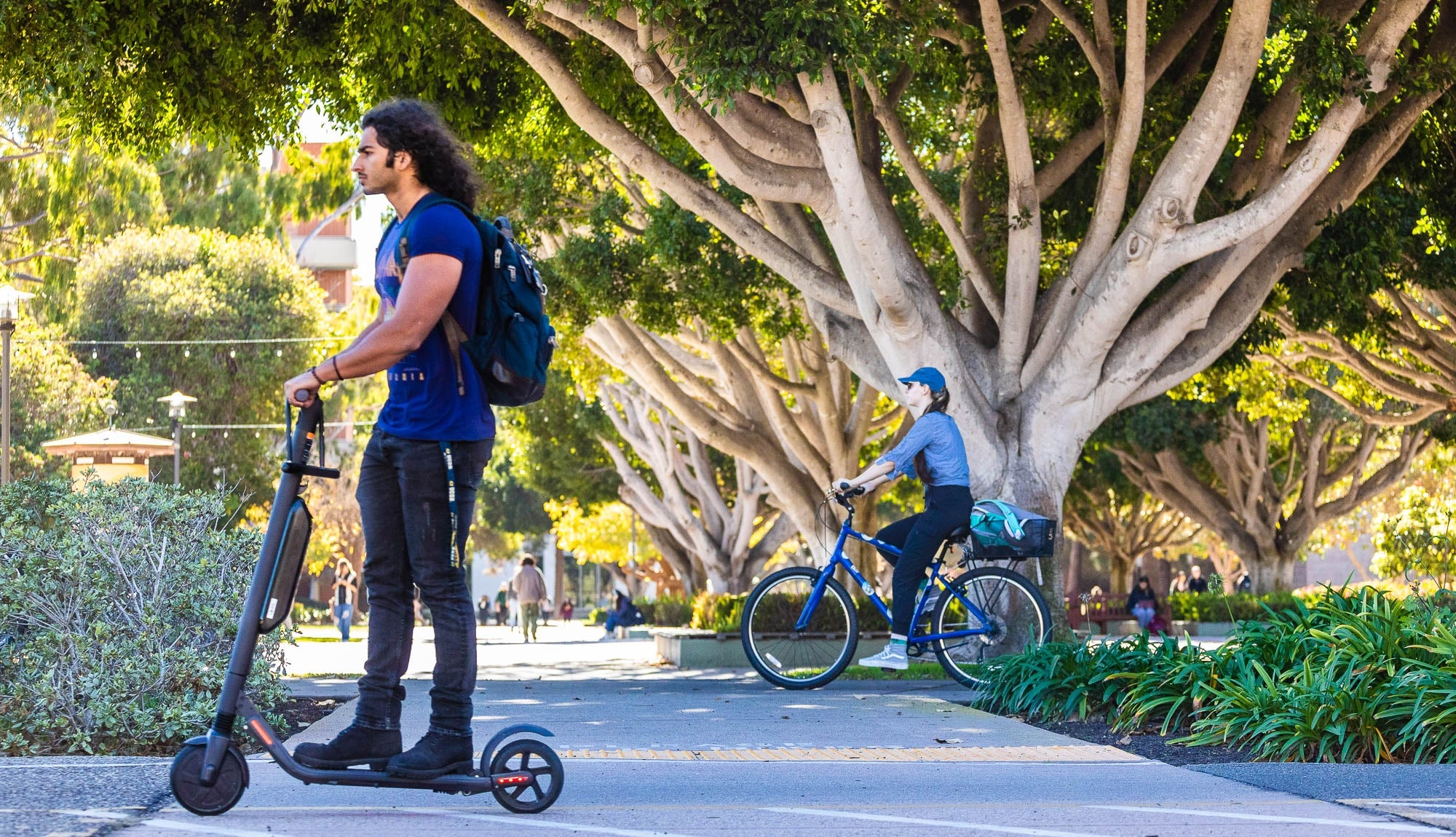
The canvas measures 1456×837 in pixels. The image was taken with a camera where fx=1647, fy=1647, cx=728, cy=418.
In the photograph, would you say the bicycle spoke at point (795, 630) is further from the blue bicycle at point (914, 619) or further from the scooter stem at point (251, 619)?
the scooter stem at point (251, 619)

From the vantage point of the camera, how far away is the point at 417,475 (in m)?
4.46

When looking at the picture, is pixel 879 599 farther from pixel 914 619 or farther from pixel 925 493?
pixel 925 493

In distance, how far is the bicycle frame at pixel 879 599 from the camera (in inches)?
379

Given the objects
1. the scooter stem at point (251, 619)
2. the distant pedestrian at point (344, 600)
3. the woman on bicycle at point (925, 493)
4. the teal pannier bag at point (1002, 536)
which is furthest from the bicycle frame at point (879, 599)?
the distant pedestrian at point (344, 600)

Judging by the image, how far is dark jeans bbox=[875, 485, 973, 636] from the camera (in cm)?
945

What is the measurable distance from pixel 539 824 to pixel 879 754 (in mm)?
2212

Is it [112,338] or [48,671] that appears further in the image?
[112,338]

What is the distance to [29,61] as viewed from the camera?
11.8 meters

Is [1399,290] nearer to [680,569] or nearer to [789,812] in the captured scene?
[789,812]

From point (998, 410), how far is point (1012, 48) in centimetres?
364

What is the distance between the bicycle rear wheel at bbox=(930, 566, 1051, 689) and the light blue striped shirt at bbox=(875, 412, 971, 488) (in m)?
0.66

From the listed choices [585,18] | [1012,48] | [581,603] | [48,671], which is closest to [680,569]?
[1012,48]

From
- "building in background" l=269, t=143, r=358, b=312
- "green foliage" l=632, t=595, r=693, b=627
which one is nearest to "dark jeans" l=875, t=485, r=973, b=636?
"green foliage" l=632, t=595, r=693, b=627

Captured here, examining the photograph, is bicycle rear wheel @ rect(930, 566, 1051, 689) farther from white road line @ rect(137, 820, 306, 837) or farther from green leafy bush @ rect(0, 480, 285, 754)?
white road line @ rect(137, 820, 306, 837)
